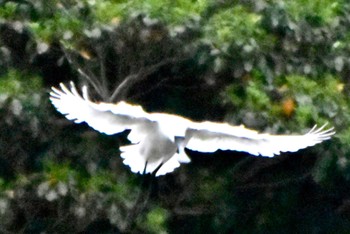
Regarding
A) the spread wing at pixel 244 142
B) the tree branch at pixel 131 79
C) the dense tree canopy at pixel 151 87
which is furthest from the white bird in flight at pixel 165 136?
the tree branch at pixel 131 79

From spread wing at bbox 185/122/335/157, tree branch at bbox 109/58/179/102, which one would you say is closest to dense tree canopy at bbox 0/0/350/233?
tree branch at bbox 109/58/179/102

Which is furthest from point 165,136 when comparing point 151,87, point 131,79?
point 151,87

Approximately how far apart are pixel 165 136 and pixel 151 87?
1.21 metres

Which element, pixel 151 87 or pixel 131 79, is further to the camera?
pixel 151 87

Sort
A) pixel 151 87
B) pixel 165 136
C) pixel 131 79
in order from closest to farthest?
1. pixel 165 136
2. pixel 131 79
3. pixel 151 87

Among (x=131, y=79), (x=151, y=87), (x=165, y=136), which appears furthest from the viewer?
(x=151, y=87)

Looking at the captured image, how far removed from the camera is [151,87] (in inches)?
366

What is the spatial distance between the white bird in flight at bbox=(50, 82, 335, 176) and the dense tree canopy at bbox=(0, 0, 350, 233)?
1.37ft

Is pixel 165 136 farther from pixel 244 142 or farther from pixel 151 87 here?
pixel 151 87

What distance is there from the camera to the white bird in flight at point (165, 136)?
8055mm

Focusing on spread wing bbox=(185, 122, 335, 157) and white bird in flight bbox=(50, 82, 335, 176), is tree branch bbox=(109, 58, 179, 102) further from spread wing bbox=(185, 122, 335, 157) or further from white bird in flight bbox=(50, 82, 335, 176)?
spread wing bbox=(185, 122, 335, 157)

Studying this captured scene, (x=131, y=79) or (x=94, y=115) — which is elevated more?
(x=94, y=115)

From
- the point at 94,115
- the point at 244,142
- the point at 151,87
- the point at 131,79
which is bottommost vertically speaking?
the point at 151,87

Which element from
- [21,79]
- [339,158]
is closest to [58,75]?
[21,79]
